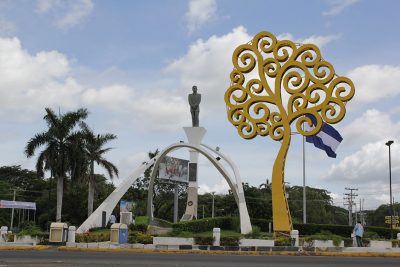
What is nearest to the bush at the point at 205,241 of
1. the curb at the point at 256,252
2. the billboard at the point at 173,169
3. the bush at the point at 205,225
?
the curb at the point at 256,252

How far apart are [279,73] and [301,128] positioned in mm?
3344

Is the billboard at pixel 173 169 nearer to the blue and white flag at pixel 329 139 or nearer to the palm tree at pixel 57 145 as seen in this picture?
the palm tree at pixel 57 145

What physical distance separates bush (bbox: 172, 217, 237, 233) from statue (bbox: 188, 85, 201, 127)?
23.4 ft

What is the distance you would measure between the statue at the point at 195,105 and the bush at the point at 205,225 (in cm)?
712

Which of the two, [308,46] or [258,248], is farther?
[308,46]

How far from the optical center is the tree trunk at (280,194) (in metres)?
28.9

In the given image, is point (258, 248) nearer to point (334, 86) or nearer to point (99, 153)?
point (334, 86)

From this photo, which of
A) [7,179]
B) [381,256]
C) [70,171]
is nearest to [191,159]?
[70,171]

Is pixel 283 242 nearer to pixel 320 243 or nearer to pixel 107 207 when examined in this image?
pixel 320 243

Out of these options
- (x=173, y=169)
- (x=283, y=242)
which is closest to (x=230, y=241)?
(x=283, y=242)

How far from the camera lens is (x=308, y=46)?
29375 mm

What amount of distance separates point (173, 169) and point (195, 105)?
8.66 metres

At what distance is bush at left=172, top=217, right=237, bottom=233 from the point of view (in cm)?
3288

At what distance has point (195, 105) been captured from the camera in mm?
38812
